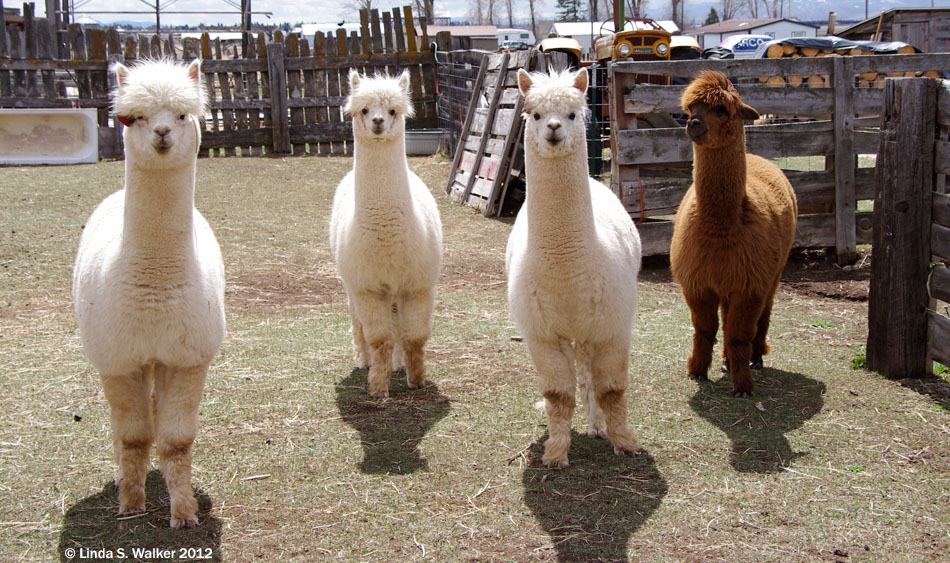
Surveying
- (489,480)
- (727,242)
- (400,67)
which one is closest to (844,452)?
(727,242)

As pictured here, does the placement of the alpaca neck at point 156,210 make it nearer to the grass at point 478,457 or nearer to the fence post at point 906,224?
the grass at point 478,457

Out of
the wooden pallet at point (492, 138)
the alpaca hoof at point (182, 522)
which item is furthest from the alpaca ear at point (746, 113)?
the wooden pallet at point (492, 138)

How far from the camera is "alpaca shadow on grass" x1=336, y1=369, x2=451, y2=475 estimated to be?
4.10 meters

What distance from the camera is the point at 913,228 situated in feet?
16.3

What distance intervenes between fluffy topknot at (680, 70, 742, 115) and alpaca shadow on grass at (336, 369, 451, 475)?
2304 mm

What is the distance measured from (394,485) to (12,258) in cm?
584

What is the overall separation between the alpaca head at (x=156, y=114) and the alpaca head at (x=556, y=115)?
142 cm

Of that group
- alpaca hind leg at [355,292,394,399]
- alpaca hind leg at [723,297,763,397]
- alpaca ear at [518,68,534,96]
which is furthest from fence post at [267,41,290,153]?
alpaca ear at [518,68,534,96]

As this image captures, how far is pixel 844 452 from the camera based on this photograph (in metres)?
4.07

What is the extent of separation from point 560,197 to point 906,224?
100 inches

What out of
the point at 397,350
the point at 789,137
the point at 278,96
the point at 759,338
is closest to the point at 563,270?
the point at 397,350

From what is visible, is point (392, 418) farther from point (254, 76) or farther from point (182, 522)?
point (254, 76)

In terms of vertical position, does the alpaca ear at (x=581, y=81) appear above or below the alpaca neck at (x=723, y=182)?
above

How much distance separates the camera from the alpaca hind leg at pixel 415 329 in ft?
16.5
